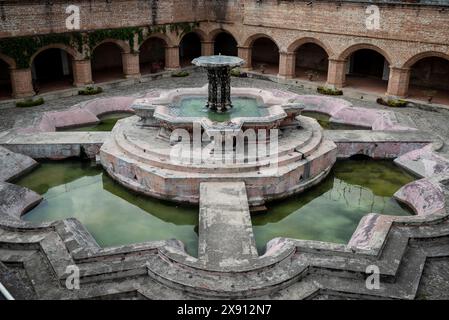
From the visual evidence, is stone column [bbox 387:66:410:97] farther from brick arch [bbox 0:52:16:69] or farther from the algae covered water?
brick arch [bbox 0:52:16:69]

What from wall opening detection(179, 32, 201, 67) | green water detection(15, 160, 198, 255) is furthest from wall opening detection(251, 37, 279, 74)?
green water detection(15, 160, 198, 255)

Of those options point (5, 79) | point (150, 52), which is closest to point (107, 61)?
point (150, 52)

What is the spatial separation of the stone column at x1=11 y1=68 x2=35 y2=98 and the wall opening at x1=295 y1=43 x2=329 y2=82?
1275cm

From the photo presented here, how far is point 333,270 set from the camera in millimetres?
6852

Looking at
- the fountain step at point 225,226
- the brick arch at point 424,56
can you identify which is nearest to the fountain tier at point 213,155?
the fountain step at point 225,226

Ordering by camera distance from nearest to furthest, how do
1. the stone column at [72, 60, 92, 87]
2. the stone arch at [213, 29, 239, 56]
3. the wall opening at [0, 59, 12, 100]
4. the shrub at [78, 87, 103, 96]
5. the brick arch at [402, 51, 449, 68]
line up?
the brick arch at [402, 51, 449, 68] < the shrub at [78, 87, 103, 96] < the stone column at [72, 60, 92, 87] < the wall opening at [0, 59, 12, 100] < the stone arch at [213, 29, 239, 56]

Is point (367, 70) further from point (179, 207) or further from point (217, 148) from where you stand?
point (179, 207)

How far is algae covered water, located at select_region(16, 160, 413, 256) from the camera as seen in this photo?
888cm

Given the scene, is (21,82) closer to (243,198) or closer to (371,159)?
(243,198)

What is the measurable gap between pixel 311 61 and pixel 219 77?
1239 centimetres

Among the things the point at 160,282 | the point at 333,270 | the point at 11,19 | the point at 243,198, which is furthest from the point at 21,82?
the point at 333,270

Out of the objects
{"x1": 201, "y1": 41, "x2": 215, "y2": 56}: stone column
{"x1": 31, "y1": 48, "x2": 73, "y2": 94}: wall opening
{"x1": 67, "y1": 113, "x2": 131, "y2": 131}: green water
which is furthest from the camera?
{"x1": 201, "y1": 41, "x2": 215, "y2": 56}: stone column

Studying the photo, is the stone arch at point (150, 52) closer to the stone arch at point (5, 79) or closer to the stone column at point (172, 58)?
the stone column at point (172, 58)

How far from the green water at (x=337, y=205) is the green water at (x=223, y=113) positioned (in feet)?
10.3
